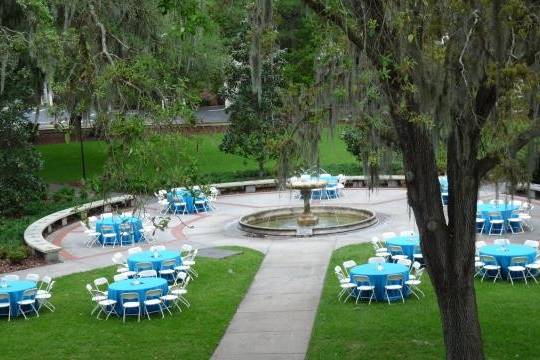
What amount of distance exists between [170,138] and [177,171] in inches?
16.1

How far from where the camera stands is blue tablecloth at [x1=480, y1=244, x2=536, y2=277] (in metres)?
17.8

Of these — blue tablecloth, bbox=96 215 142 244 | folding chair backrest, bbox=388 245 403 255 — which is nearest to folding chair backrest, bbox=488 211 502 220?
folding chair backrest, bbox=388 245 403 255

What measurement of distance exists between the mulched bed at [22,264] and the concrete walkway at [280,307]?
6177 mm

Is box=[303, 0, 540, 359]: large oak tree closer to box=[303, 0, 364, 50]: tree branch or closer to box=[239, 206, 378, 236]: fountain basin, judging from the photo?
box=[303, 0, 364, 50]: tree branch

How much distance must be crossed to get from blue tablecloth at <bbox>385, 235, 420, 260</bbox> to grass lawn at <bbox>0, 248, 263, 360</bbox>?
375 cm

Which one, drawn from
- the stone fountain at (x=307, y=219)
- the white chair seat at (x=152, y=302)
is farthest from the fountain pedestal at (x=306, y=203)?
the white chair seat at (x=152, y=302)

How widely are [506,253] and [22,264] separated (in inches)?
493

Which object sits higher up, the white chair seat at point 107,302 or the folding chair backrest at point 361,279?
the folding chair backrest at point 361,279

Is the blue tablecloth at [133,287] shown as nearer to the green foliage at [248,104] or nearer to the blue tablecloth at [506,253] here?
the blue tablecloth at [506,253]

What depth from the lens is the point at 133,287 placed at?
16406 millimetres

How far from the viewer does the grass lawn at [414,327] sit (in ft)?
44.0

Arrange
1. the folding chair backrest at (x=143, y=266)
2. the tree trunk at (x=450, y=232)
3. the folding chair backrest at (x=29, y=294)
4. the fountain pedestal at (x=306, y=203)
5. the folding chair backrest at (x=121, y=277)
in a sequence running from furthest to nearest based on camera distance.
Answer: the fountain pedestal at (x=306, y=203), the folding chair backrest at (x=143, y=266), the folding chair backrest at (x=121, y=277), the folding chair backrest at (x=29, y=294), the tree trunk at (x=450, y=232)

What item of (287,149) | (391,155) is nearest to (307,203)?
(391,155)

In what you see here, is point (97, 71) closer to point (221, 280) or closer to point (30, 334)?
point (30, 334)
